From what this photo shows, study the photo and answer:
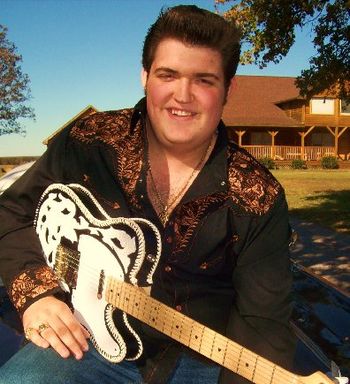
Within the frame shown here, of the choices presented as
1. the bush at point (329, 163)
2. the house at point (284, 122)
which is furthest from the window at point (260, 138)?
the bush at point (329, 163)

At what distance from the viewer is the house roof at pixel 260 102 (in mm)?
35438

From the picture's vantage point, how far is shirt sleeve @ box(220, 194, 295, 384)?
1983mm

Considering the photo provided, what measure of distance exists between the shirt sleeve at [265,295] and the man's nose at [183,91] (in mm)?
552

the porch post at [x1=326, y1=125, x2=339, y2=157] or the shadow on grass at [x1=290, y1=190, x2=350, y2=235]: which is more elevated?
the shadow on grass at [x1=290, y1=190, x2=350, y2=235]

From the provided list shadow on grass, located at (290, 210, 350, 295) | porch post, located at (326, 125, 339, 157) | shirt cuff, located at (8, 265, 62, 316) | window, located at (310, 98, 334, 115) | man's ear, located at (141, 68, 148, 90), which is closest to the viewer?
shirt cuff, located at (8, 265, 62, 316)

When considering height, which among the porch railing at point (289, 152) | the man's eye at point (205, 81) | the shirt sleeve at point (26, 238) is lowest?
the porch railing at point (289, 152)

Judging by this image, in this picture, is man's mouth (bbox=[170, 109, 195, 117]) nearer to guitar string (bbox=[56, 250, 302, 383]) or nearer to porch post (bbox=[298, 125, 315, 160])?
guitar string (bbox=[56, 250, 302, 383])

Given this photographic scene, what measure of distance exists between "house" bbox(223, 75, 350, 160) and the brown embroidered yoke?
105ft

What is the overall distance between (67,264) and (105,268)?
0.64 feet

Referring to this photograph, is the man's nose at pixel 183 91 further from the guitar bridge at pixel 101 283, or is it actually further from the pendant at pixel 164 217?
the guitar bridge at pixel 101 283

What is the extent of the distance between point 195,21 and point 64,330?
1.29 meters

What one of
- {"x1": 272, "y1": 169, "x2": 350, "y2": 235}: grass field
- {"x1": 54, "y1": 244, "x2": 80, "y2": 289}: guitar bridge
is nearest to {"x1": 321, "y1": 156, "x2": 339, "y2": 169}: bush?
{"x1": 272, "y1": 169, "x2": 350, "y2": 235}: grass field

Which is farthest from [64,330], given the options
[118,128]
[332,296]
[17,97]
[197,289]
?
[17,97]

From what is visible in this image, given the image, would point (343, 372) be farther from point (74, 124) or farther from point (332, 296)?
point (74, 124)
